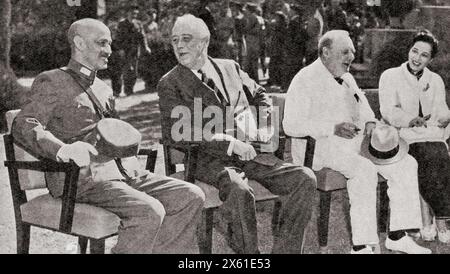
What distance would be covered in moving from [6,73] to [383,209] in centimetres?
662

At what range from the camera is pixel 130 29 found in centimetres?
1435

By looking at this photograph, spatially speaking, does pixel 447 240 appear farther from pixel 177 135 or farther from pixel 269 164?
pixel 177 135

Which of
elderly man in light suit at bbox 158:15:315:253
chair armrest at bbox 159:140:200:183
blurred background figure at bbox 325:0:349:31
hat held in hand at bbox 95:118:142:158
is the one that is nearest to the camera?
hat held in hand at bbox 95:118:142:158

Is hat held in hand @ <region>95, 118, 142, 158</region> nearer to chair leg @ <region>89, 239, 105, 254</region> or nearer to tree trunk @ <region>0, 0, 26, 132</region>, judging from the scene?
chair leg @ <region>89, 239, 105, 254</region>

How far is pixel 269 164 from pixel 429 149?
1392 mm

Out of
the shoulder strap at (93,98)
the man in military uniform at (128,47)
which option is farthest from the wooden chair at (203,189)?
the man in military uniform at (128,47)

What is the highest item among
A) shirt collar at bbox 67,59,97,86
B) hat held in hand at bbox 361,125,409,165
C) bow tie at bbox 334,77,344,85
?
shirt collar at bbox 67,59,97,86

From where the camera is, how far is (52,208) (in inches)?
163

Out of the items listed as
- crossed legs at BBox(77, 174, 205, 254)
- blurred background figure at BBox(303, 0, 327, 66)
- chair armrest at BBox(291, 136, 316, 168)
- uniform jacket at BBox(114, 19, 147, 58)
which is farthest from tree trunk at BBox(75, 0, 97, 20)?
uniform jacket at BBox(114, 19, 147, 58)

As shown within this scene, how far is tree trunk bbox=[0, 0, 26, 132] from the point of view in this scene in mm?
10062

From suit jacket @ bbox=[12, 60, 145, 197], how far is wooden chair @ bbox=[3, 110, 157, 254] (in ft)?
0.29

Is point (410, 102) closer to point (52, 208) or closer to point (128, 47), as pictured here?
point (52, 208)

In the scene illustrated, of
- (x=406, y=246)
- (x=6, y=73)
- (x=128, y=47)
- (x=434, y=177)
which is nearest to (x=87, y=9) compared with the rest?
(x=6, y=73)

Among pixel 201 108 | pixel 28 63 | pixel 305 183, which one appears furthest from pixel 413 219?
pixel 28 63
